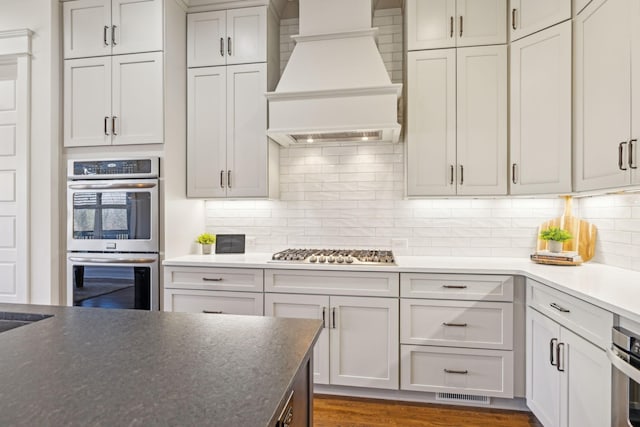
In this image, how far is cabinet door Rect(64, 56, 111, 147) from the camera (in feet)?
8.59

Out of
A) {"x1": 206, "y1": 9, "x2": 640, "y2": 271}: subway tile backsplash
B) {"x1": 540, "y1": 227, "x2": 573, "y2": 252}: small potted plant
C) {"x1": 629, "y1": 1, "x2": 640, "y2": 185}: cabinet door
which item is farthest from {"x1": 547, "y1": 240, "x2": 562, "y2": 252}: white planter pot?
{"x1": 629, "y1": 1, "x2": 640, "y2": 185}: cabinet door

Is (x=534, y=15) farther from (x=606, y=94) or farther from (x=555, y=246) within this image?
(x=555, y=246)

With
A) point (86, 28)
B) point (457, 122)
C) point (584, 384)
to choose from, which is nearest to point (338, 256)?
point (457, 122)

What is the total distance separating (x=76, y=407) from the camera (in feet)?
2.10

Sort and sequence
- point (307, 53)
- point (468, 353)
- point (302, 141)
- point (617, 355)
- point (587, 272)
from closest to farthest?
point (617, 355) < point (587, 272) < point (468, 353) < point (307, 53) < point (302, 141)

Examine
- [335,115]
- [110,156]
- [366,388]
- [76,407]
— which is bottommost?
[366,388]

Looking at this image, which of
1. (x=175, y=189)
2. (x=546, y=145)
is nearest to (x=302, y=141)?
(x=175, y=189)

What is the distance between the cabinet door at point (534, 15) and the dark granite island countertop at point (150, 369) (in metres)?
2.34

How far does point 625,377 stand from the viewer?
1.29 m

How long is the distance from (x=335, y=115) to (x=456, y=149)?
35.3 inches

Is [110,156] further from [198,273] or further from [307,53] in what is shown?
[307,53]

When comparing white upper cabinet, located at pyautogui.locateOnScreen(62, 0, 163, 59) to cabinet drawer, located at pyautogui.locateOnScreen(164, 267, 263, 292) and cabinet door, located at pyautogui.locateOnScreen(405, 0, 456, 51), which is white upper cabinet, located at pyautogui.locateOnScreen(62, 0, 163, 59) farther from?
cabinet door, located at pyautogui.locateOnScreen(405, 0, 456, 51)

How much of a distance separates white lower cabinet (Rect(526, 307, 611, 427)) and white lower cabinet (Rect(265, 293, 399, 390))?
Result: 787 millimetres

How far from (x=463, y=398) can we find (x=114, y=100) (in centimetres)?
327
